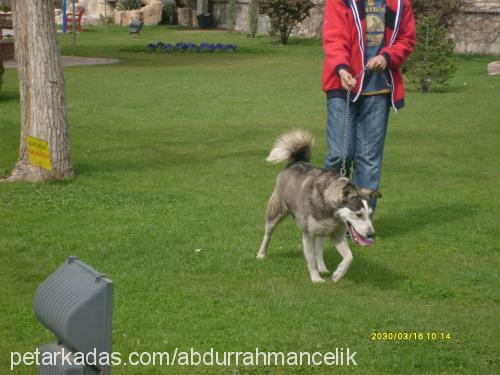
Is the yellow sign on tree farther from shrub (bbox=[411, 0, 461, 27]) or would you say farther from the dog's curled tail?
shrub (bbox=[411, 0, 461, 27])

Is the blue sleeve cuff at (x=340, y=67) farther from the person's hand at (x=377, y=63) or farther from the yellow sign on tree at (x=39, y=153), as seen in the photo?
the yellow sign on tree at (x=39, y=153)

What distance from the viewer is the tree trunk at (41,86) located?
11125 mm

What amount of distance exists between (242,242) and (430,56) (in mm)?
14297

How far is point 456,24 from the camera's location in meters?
32.9

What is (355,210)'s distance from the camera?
22.1ft

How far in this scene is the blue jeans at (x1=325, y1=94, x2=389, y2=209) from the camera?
329 inches

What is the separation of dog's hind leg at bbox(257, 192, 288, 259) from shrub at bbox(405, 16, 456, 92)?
14.6 m

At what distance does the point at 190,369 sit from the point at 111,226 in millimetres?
3683

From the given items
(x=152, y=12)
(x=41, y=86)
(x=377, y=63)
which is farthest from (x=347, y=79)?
(x=152, y=12)

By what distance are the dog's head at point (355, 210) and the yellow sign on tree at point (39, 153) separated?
15.5 ft

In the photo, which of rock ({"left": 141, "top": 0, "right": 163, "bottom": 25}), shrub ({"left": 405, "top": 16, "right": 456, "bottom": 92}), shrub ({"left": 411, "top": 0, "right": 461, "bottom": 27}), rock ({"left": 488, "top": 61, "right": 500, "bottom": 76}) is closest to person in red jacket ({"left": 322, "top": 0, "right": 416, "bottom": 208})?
shrub ({"left": 405, "top": 16, "right": 456, "bottom": 92})

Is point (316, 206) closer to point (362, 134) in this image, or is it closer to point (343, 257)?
point (343, 257)

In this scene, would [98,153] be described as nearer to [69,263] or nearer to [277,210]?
[277,210]

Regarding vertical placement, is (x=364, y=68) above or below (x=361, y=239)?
above
